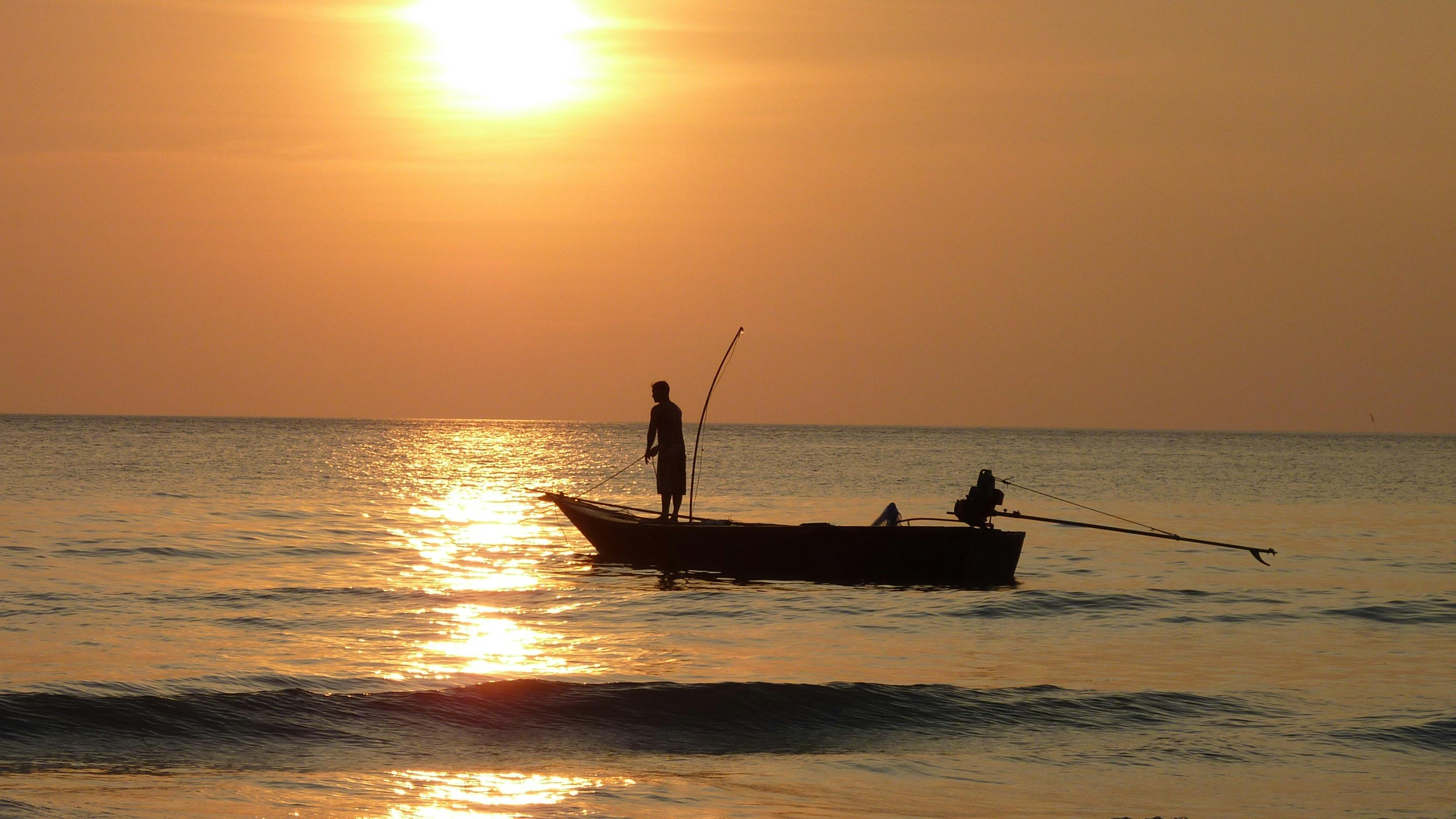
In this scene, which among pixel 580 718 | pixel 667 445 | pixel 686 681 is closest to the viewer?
pixel 580 718

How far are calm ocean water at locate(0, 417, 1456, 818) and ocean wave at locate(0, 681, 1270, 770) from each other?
35 mm

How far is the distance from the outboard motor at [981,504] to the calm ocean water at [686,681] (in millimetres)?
913

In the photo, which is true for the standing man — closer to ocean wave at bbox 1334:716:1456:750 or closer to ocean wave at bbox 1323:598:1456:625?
ocean wave at bbox 1323:598:1456:625

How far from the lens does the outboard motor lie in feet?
56.1

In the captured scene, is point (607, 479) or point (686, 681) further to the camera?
point (607, 479)

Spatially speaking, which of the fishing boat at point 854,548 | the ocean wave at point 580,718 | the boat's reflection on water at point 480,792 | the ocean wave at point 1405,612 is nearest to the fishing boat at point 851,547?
the fishing boat at point 854,548

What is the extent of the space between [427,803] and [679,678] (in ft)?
12.4

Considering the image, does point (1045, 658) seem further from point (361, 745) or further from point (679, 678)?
point (361, 745)

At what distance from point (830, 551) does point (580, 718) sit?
770 centimetres

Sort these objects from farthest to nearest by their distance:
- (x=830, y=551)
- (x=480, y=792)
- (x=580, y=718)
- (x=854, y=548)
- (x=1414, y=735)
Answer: (x=830, y=551), (x=854, y=548), (x=580, y=718), (x=1414, y=735), (x=480, y=792)

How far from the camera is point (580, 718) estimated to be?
1041 cm

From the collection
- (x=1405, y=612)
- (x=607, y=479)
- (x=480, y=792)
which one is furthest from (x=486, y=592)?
(x=607, y=479)

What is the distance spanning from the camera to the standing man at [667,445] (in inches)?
725

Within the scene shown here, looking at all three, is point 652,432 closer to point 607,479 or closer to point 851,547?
point 851,547
